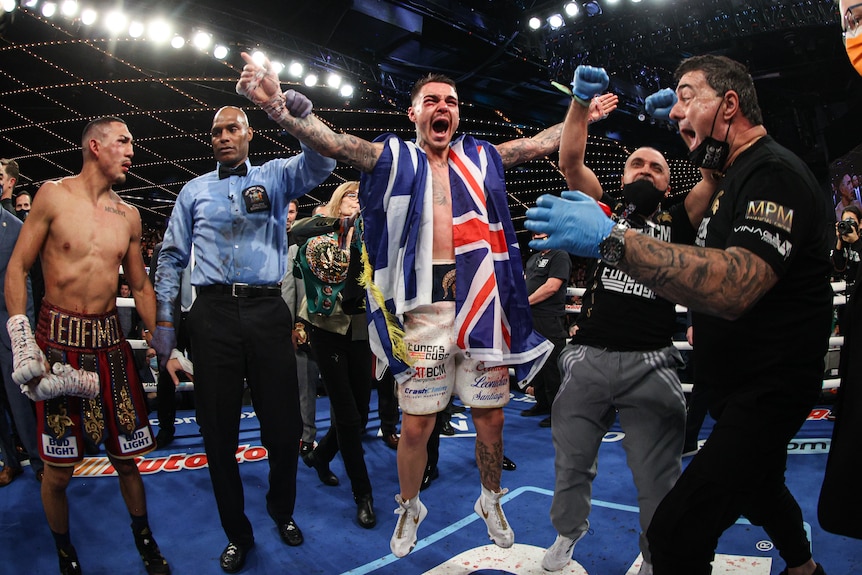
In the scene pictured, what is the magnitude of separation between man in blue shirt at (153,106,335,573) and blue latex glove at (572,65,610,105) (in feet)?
3.74

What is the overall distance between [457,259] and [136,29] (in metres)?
7.08

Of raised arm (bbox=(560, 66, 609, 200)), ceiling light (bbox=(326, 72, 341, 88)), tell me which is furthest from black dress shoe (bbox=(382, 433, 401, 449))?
ceiling light (bbox=(326, 72, 341, 88))

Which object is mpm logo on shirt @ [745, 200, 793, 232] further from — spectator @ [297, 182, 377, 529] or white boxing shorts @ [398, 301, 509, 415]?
spectator @ [297, 182, 377, 529]

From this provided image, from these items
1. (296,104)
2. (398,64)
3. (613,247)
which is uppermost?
(398,64)

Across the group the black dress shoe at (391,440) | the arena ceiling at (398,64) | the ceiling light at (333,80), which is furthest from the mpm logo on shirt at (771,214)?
the ceiling light at (333,80)

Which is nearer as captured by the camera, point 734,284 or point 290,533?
point 734,284

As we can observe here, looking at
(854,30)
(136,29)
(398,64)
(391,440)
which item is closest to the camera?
(854,30)

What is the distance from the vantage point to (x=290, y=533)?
2721 mm

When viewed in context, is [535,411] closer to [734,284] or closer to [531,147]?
[531,147]

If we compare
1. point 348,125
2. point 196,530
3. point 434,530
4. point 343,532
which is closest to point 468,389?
point 434,530

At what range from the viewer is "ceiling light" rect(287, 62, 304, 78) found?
8430 millimetres

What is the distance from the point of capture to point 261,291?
8.80 feet

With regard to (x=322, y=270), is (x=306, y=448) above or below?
below

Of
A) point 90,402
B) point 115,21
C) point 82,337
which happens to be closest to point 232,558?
point 90,402
